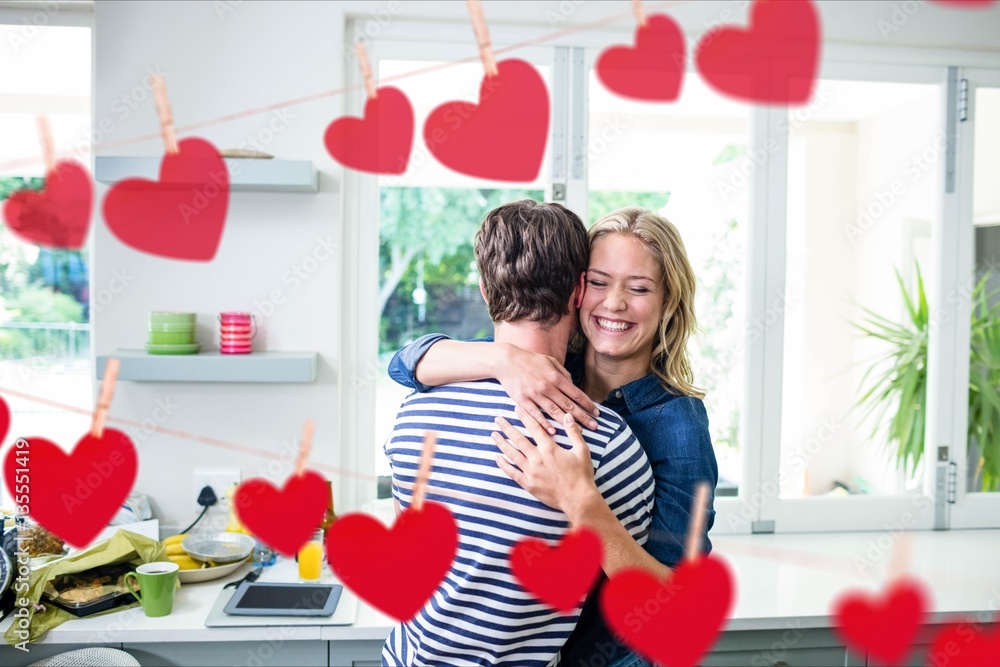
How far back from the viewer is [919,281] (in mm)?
2391

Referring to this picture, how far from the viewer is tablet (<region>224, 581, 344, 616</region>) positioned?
1681 millimetres

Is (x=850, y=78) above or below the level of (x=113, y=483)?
above

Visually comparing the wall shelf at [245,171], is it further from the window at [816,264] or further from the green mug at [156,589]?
the green mug at [156,589]

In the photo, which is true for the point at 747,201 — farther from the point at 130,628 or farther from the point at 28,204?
the point at 28,204

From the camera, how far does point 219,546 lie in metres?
1.95

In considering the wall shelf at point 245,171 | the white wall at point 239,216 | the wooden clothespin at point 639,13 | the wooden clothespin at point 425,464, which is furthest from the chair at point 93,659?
the wooden clothespin at point 639,13

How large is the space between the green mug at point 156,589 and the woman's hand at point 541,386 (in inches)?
44.2

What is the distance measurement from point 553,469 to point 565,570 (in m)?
0.25

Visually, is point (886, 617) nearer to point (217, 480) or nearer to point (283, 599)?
point (283, 599)

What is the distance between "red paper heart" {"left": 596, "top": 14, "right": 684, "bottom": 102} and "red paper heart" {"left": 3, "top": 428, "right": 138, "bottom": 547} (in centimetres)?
40

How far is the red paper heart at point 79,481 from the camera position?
512 mm

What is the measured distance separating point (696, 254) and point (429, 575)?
6.59ft

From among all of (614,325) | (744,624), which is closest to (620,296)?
(614,325)

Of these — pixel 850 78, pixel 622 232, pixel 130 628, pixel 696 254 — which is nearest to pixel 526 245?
→ pixel 622 232
